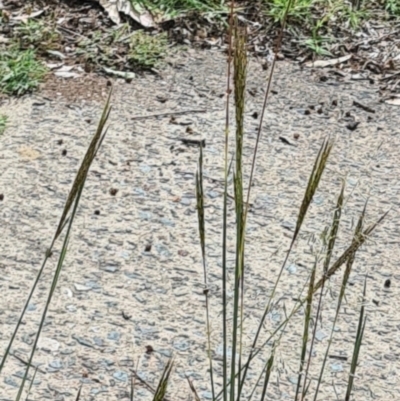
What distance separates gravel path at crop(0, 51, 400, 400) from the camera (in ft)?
9.70

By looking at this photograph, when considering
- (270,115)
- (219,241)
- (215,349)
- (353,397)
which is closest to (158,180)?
(219,241)

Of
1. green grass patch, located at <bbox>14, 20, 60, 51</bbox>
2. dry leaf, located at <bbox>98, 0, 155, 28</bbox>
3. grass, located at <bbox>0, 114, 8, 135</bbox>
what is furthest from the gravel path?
green grass patch, located at <bbox>14, 20, 60, 51</bbox>

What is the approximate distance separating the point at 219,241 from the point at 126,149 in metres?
0.70

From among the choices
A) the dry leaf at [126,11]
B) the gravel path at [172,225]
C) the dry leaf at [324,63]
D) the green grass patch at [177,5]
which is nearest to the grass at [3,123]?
the gravel path at [172,225]

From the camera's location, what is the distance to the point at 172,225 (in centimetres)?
362

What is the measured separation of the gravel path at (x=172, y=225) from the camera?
9.70ft

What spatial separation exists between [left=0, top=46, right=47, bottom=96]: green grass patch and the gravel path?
0.29ft

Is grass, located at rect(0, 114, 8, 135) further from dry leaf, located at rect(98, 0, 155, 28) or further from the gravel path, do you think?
dry leaf, located at rect(98, 0, 155, 28)

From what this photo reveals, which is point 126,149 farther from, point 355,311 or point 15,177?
point 355,311

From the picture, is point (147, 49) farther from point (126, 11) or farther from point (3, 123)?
point (3, 123)

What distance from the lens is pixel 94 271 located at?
11.0ft

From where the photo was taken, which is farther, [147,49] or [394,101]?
[147,49]

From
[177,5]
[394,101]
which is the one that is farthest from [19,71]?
[394,101]

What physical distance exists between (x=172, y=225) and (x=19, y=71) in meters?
1.23
